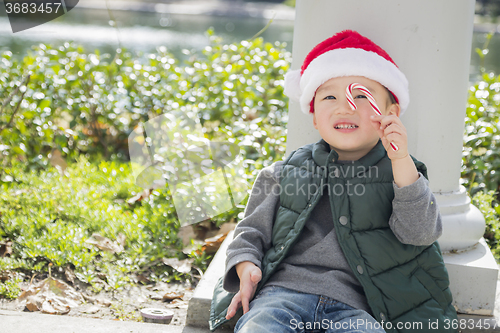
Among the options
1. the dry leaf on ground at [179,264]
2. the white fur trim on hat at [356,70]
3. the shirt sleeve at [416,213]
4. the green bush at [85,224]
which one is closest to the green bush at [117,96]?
the green bush at [85,224]

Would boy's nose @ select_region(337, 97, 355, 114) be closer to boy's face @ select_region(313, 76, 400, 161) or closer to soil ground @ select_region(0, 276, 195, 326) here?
boy's face @ select_region(313, 76, 400, 161)

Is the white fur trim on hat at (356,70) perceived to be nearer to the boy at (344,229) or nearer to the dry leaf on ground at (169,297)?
the boy at (344,229)

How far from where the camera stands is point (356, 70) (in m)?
1.70

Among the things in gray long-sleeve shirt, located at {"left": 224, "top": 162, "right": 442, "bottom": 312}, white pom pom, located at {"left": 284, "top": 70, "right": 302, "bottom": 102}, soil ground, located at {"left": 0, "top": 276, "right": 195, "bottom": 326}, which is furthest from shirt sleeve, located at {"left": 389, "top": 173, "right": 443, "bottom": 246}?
soil ground, located at {"left": 0, "top": 276, "right": 195, "bottom": 326}

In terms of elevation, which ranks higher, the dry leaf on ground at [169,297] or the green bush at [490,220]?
the green bush at [490,220]

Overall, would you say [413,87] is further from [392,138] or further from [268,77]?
[268,77]

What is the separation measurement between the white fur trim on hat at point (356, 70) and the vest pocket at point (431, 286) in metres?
0.66

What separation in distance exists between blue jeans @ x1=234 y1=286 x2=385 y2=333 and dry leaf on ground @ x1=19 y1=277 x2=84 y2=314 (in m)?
0.95

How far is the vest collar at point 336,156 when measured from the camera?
170cm

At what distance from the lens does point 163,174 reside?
10.1 ft

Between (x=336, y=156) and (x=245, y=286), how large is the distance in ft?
1.96

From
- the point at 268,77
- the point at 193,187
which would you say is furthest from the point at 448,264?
the point at 268,77

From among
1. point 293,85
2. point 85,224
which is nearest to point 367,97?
point 293,85

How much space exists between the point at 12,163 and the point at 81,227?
1.17 m
